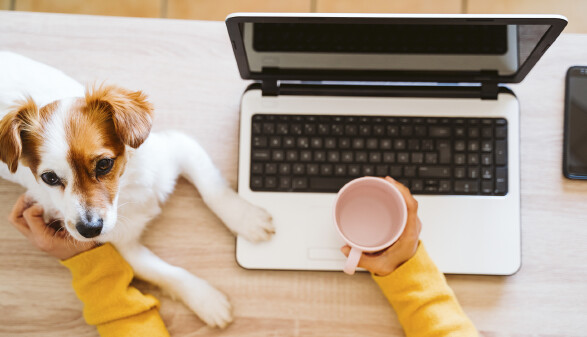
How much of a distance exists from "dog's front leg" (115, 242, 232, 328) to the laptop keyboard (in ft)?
0.74

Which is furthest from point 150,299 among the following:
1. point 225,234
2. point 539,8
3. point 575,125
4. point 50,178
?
point 539,8

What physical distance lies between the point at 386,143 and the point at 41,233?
2.30 feet

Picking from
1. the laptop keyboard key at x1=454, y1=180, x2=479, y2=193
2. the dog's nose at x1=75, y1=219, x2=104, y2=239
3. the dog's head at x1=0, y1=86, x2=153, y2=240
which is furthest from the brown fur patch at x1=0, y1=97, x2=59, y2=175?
the laptop keyboard key at x1=454, y1=180, x2=479, y2=193

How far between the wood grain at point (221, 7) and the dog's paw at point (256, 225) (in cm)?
78

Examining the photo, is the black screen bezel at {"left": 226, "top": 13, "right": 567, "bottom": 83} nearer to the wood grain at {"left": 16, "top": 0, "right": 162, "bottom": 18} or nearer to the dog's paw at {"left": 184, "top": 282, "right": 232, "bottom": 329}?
the dog's paw at {"left": 184, "top": 282, "right": 232, "bottom": 329}

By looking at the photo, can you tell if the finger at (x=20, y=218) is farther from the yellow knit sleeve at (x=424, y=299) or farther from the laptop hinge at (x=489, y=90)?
the laptop hinge at (x=489, y=90)

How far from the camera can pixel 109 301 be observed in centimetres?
87

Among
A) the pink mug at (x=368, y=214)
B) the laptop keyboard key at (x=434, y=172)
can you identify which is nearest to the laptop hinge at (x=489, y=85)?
the laptop keyboard key at (x=434, y=172)

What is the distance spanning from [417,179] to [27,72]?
788mm

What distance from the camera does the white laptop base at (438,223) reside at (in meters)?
0.88

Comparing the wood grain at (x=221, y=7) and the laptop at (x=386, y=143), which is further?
the wood grain at (x=221, y=7)

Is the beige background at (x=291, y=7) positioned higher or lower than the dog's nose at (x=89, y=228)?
higher

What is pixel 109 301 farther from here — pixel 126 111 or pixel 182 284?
pixel 126 111

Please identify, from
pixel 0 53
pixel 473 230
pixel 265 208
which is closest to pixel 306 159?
pixel 265 208
